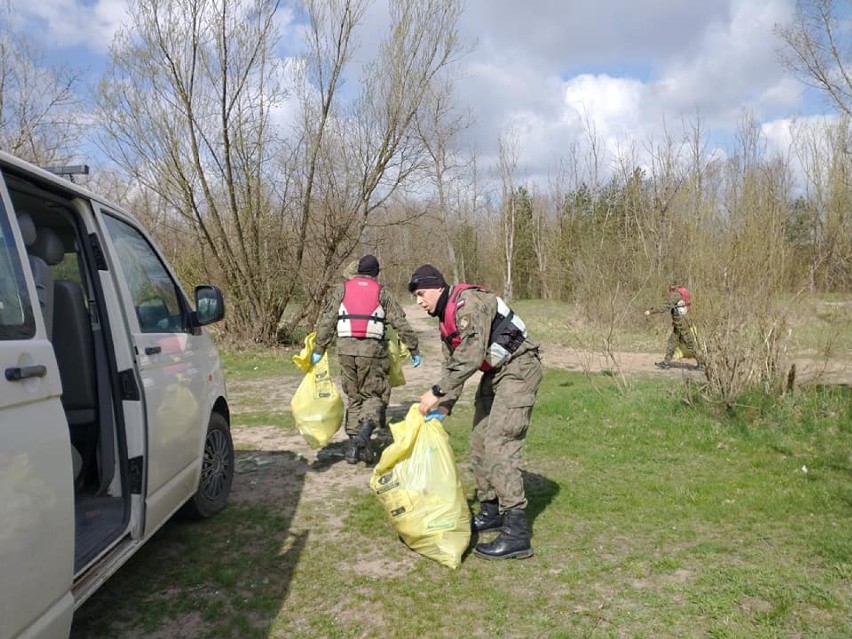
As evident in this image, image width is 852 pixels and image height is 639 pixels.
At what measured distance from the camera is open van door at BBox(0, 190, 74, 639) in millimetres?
1883

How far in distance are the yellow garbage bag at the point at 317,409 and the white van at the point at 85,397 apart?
97cm

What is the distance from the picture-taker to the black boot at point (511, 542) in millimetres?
3771

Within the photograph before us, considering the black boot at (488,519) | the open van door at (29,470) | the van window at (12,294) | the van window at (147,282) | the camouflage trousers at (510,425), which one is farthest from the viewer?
the black boot at (488,519)

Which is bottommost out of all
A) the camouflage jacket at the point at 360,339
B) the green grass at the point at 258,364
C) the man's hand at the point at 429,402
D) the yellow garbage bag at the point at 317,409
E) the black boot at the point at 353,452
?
the black boot at the point at 353,452

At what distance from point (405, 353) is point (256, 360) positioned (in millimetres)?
7787

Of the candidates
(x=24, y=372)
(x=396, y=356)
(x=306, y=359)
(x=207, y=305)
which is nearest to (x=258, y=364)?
(x=396, y=356)

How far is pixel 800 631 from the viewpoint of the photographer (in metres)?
2.91

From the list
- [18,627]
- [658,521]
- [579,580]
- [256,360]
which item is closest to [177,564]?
[18,627]

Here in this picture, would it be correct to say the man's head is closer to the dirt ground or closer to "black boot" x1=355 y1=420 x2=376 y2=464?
the dirt ground

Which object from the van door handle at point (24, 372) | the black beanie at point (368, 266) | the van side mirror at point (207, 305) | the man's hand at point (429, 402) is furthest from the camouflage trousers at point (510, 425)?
the van door handle at point (24, 372)

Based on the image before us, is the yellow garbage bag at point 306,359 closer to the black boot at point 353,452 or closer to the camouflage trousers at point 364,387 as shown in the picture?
the camouflage trousers at point 364,387

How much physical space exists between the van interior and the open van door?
75cm

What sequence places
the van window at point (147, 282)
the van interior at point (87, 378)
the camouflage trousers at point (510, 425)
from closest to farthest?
the van interior at point (87, 378)
the van window at point (147, 282)
the camouflage trousers at point (510, 425)

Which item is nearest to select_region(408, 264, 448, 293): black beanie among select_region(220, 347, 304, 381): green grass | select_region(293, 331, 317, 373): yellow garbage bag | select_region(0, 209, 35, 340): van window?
select_region(293, 331, 317, 373): yellow garbage bag
